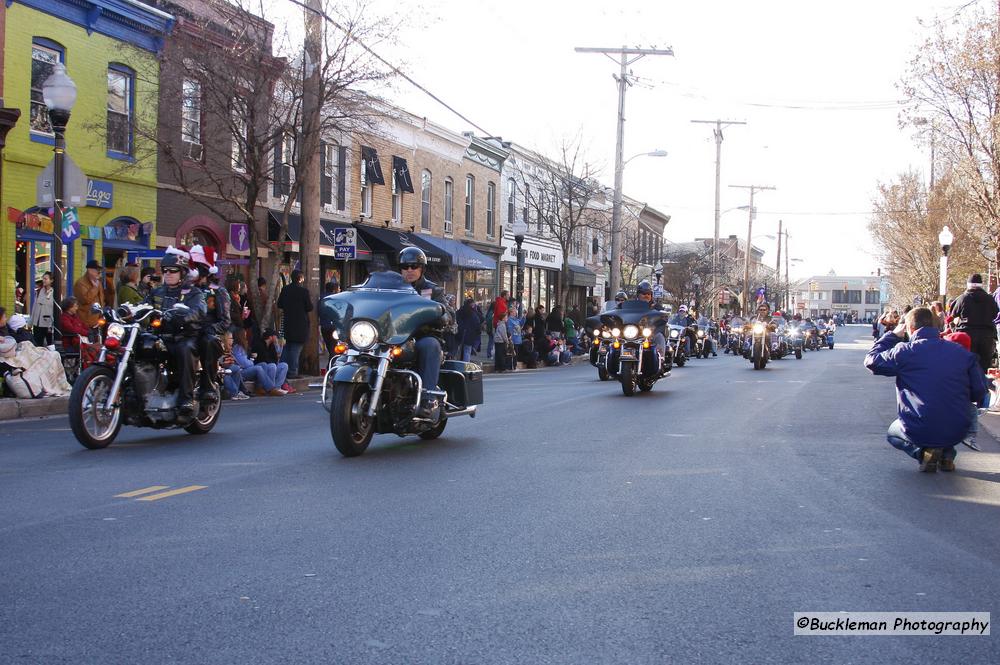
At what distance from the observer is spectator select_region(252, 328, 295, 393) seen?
52.0 feet

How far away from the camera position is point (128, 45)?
20.9 m

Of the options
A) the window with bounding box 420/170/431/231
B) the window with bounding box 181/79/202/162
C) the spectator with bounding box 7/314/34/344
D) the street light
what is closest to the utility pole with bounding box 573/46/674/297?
the street light

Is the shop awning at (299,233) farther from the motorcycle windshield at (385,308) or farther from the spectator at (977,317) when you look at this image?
the motorcycle windshield at (385,308)

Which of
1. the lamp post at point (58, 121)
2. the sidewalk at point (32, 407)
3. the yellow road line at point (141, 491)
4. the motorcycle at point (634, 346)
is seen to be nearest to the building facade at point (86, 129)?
the lamp post at point (58, 121)

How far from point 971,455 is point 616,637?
6.94 metres

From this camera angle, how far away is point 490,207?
40.8m

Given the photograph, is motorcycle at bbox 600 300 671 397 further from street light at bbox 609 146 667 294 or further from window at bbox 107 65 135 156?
street light at bbox 609 146 667 294

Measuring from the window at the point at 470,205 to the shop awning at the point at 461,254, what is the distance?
194 cm

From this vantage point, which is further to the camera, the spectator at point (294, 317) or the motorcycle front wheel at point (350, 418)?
the spectator at point (294, 317)

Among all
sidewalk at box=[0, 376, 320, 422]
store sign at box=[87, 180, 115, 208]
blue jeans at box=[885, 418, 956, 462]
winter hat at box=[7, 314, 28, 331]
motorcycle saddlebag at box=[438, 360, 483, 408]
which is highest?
store sign at box=[87, 180, 115, 208]

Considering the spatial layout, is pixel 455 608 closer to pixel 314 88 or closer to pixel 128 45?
pixel 314 88

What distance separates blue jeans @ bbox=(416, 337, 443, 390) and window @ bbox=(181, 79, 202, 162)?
13140 mm

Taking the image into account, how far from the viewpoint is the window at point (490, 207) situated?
132ft

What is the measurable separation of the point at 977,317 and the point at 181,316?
36.7ft
